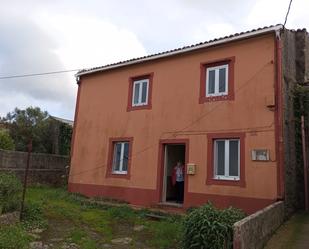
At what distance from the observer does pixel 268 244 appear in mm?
8688

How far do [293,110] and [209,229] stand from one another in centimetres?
804

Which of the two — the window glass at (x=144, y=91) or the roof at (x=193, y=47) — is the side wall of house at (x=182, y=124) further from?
the window glass at (x=144, y=91)

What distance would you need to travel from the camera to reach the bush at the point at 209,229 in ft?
24.1

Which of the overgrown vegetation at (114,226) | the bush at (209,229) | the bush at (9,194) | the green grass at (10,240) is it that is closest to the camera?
the green grass at (10,240)

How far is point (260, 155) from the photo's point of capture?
12.1 meters

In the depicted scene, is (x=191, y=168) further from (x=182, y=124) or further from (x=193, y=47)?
(x=193, y=47)

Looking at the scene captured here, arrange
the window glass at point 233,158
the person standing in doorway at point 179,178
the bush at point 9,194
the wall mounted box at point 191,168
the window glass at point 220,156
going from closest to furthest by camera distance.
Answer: the bush at point 9,194, the window glass at point 233,158, the window glass at point 220,156, the wall mounted box at point 191,168, the person standing in doorway at point 179,178

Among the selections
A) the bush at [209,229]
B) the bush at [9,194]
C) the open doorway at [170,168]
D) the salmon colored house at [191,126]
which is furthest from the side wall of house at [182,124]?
the bush at [9,194]

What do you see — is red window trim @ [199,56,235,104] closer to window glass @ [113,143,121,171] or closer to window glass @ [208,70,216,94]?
window glass @ [208,70,216,94]

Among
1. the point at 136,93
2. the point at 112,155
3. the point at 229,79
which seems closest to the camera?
the point at 229,79

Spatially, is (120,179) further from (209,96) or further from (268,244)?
(268,244)

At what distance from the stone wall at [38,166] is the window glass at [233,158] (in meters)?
10.8

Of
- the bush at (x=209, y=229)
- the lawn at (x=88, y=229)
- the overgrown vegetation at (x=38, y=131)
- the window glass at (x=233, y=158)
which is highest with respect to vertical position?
the overgrown vegetation at (x=38, y=131)

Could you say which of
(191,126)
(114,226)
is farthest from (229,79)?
(114,226)
